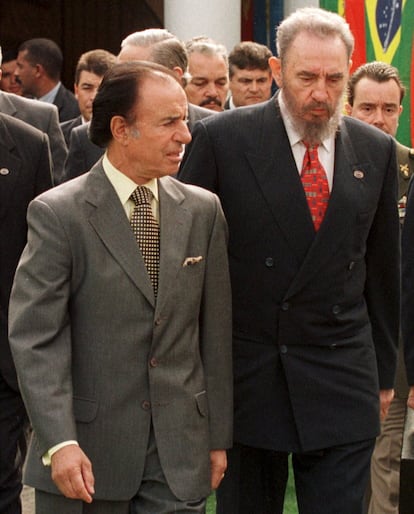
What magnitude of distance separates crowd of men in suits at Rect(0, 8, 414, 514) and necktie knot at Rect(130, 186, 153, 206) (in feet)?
0.06

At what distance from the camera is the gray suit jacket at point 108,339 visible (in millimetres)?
4516

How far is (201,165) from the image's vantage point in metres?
5.34

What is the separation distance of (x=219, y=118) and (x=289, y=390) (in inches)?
37.1

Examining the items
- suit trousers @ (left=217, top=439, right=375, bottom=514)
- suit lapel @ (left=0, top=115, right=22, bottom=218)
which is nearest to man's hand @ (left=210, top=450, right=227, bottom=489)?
suit trousers @ (left=217, top=439, right=375, bottom=514)

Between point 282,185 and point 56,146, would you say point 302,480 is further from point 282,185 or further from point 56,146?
point 56,146

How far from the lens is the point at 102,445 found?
15.2 ft

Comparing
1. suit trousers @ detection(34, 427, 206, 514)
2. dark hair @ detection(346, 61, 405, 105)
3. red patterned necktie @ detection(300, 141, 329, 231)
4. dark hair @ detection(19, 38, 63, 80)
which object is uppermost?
red patterned necktie @ detection(300, 141, 329, 231)

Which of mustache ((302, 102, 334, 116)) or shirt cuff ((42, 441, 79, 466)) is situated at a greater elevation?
mustache ((302, 102, 334, 116))

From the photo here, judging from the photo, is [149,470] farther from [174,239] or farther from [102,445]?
[174,239]

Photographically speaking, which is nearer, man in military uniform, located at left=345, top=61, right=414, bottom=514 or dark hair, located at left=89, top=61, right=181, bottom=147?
dark hair, located at left=89, top=61, right=181, bottom=147

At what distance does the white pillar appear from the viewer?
38.8 ft

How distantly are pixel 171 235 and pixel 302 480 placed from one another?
3.70ft

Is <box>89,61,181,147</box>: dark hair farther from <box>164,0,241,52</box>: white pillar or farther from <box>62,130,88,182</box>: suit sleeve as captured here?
<box>164,0,241,52</box>: white pillar

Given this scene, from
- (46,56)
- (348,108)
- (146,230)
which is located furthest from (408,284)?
(46,56)
